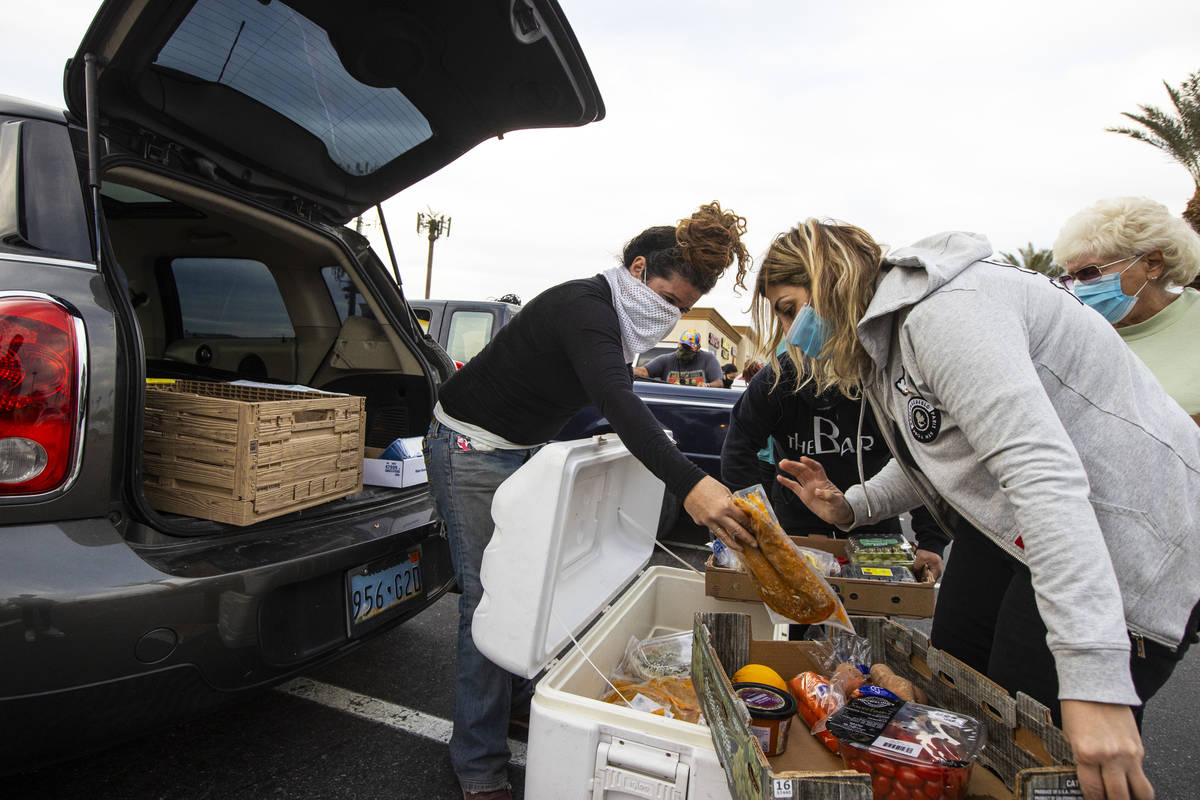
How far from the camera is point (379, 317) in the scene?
2.95m

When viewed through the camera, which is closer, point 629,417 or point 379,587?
point 629,417

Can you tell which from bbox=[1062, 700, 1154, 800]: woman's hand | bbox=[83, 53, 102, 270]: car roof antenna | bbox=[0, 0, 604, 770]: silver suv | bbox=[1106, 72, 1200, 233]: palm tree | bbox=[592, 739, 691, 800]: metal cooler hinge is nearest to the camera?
bbox=[1062, 700, 1154, 800]: woman's hand

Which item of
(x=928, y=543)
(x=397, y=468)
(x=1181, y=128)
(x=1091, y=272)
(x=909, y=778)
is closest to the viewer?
(x=909, y=778)

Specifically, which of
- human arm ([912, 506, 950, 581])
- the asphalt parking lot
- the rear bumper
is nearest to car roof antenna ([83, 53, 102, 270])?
the rear bumper

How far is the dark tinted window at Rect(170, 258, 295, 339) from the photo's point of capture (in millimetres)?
3283

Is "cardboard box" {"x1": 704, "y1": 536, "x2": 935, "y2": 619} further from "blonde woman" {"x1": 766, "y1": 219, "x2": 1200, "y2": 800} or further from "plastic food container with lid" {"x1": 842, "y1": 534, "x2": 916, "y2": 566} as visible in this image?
"blonde woman" {"x1": 766, "y1": 219, "x2": 1200, "y2": 800}

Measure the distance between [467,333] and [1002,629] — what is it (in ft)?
15.1

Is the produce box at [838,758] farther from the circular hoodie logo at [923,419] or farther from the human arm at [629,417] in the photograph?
the circular hoodie logo at [923,419]

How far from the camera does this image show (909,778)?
3.55ft

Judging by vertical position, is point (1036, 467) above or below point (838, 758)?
above

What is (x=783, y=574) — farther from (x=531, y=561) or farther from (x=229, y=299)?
(x=229, y=299)

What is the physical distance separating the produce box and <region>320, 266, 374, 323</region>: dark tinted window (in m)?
2.22

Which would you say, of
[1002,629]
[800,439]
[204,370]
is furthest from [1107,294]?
[204,370]

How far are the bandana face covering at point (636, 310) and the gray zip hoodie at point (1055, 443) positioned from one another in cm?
64
